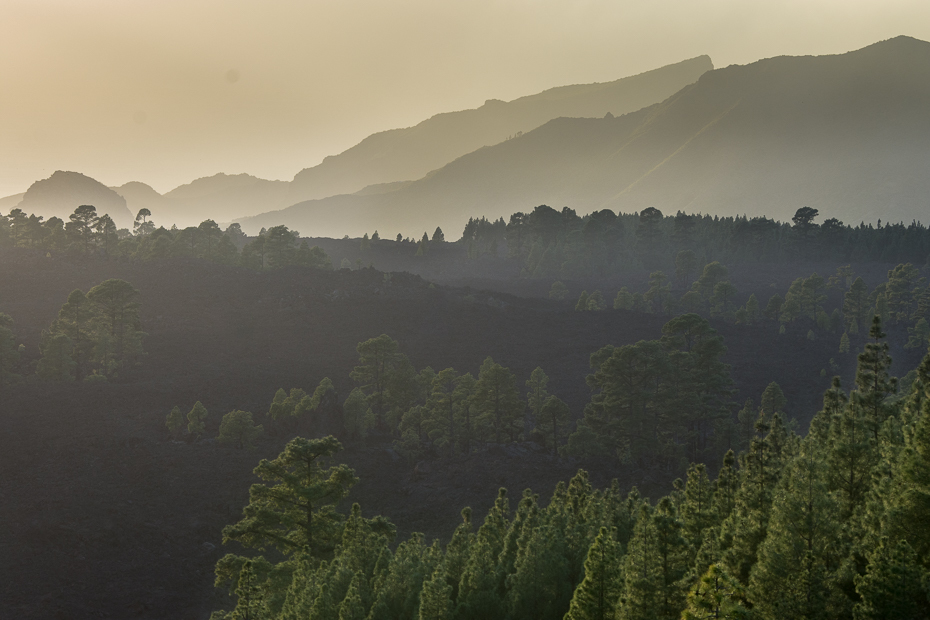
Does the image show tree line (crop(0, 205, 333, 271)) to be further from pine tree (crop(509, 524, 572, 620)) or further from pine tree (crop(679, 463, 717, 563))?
pine tree (crop(679, 463, 717, 563))

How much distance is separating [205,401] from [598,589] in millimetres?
58877

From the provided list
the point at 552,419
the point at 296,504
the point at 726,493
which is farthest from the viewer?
the point at 552,419

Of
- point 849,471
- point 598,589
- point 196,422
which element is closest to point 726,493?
point 849,471

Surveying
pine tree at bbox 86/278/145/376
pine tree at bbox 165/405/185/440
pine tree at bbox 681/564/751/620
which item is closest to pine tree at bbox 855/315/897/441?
pine tree at bbox 681/564/751/620

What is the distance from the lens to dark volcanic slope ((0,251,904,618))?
121ft

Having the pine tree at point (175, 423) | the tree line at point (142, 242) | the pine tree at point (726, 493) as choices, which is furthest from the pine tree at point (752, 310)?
the pine tree at point (175, 423)

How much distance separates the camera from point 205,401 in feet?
217

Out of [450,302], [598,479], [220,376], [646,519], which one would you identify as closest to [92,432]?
[220,376]

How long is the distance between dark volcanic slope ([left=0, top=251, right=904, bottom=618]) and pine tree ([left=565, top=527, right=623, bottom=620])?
1029 inches

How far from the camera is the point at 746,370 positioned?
81.9 metres

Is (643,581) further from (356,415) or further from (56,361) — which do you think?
(56,361)

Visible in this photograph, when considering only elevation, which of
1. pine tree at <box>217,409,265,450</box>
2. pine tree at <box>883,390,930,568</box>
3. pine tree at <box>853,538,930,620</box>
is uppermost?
pine tree at <box>883,390,930,568</box>

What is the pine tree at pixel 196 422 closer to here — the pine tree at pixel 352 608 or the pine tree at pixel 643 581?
the pine tree at pixel 352 608

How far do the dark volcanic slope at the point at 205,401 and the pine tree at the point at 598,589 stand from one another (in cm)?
2614
